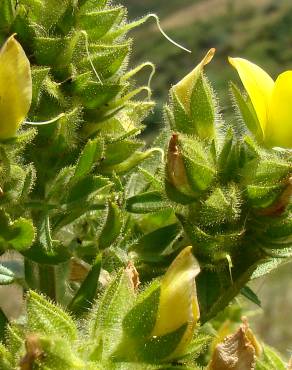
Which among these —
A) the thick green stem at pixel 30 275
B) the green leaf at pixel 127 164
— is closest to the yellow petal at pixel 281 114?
the green leaf at pixel 127 164

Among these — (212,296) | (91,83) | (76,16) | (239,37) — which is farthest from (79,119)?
(239,37)

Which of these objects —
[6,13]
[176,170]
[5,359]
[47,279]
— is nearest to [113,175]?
[176,170]

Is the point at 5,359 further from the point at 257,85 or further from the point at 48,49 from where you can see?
the point at 257,85

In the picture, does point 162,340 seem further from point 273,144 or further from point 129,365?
point 273,144

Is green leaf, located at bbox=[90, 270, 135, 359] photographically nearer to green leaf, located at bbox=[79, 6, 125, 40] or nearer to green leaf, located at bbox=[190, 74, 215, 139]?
green leaf, located at bbox=[190, 74, 215, 139]

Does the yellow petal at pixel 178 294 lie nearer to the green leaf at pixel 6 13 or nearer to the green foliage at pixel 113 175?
the green foliage at pixel 113 175
